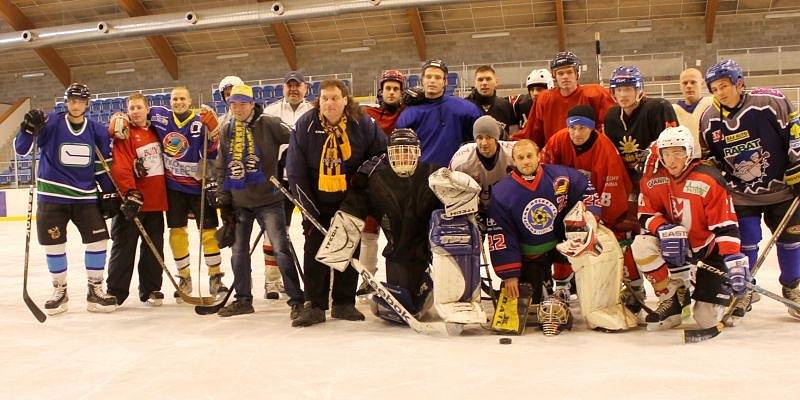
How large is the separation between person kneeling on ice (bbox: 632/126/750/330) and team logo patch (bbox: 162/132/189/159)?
2.79m

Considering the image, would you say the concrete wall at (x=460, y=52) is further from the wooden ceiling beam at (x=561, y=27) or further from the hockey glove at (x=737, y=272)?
the hockey glove at (x=737, y=272)

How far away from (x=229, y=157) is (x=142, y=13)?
13.0 metres

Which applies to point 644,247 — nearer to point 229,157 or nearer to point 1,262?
point 229,157

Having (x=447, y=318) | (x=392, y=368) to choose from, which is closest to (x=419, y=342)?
(x=447, y=318)

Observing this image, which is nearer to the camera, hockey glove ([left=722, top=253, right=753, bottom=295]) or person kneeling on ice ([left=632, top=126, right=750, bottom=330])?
hockey glove ([left=722, top=253, right=753, bottom=295])

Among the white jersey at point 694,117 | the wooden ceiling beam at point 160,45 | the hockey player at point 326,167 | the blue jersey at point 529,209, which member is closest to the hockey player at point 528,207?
the blue jersey at point 529,209

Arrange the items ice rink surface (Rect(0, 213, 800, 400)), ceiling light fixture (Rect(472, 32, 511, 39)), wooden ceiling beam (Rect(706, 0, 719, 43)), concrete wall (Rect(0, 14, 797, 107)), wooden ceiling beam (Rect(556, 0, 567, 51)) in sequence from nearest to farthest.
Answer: ice rink surface (Rect(0, 213, 800, 400)) → wooden ceiling beam (Rect(706, 0, 719, 43)) → wooden ceiling beam (Rect(556, 0, 567, 51)) → concrete wall (Rect(0, 14, 797, 107)) → ceiling light fixture (Rect(472, 32, 511, 39))

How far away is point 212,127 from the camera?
14.0 ft

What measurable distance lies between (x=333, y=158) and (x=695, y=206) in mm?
1867

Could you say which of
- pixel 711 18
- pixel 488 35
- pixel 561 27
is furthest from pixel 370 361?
pixel 711 18

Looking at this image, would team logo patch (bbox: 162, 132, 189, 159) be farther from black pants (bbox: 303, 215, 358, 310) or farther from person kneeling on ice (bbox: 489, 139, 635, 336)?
person kneeling on ice (bbox: 489, 139, 635, 336)

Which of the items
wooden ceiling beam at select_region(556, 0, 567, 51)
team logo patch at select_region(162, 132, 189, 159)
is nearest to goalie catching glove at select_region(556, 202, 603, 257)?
team logo patch at select_region(162, 132, 189, 159)

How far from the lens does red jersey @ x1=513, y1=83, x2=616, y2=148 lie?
4.03 m

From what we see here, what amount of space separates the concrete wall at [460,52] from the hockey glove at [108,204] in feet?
40.2
